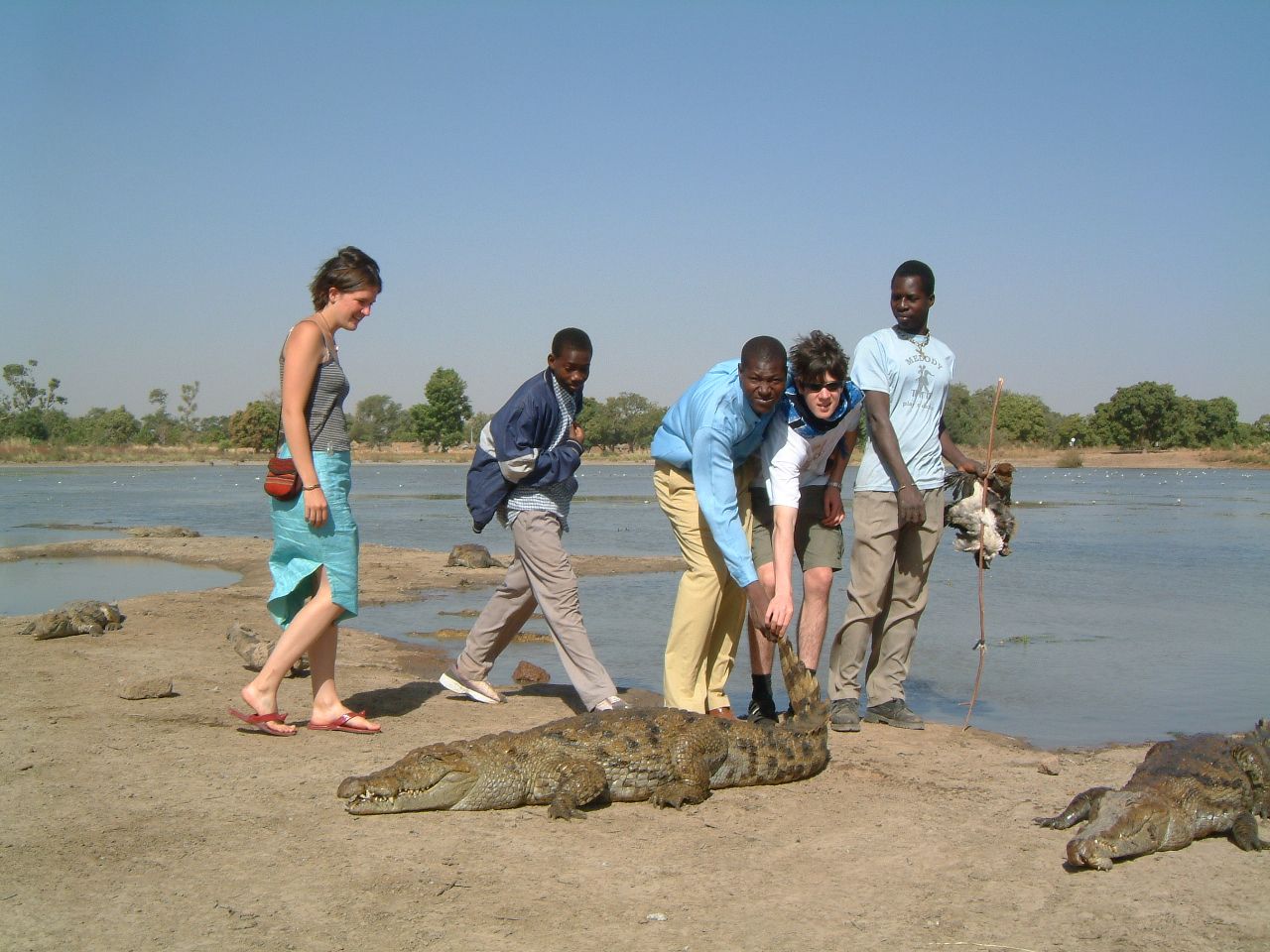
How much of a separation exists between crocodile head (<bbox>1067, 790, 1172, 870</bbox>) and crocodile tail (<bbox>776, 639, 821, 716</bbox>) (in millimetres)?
1359

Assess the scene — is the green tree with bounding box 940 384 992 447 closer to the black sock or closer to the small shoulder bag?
the black sock

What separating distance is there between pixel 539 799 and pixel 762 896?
1242 millimetres

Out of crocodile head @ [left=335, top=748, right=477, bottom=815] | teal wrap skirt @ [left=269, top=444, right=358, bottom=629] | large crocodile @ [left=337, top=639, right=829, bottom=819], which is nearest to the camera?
crocodile head @ [left=335, top=748, right=477, bottom=815]

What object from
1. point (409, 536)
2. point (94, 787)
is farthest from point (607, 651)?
point (409, 536)

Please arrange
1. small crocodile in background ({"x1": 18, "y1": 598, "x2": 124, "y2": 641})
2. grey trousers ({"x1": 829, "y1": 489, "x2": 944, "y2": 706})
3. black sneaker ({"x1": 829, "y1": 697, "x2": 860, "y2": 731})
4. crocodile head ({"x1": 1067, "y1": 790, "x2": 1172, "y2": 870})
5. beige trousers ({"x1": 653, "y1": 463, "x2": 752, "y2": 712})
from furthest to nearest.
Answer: small crocodile in background ({"x1": 18, "y1": 598, "x2": 124, "y2": 641}) → grey trousers ({"x1": 829, "y1": 489, "x2": 944, "y2": 706}) → black sneaker ({"x1": 829, "y1": 697, "x2": 860, "y2": 731}) → beige trousers ({"x1": 653, "y1": 463, "x2": 752, "y2": 712}) → crocodile head ({"x1": 1067, "y1": 790, "x2": 1172, "y2": 870})

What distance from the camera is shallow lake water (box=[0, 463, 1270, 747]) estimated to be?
7.05 meters

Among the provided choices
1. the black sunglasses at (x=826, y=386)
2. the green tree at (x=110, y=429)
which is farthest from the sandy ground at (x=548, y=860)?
the green tree at (x=110, y=429)

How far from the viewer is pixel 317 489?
16.2ft

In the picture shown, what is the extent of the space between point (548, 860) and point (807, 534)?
2700 millimetres

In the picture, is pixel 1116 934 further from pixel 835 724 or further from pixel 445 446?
pixel 445 446

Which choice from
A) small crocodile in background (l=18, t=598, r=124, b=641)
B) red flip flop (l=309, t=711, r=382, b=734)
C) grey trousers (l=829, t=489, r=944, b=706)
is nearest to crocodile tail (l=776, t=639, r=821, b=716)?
grey trousers (l=829, t=489, r=944, b=706)

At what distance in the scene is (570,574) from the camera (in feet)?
18.6

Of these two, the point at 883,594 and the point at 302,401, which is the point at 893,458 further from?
the point at 302,401

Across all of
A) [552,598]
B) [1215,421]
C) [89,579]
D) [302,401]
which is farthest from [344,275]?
[1215,421]
